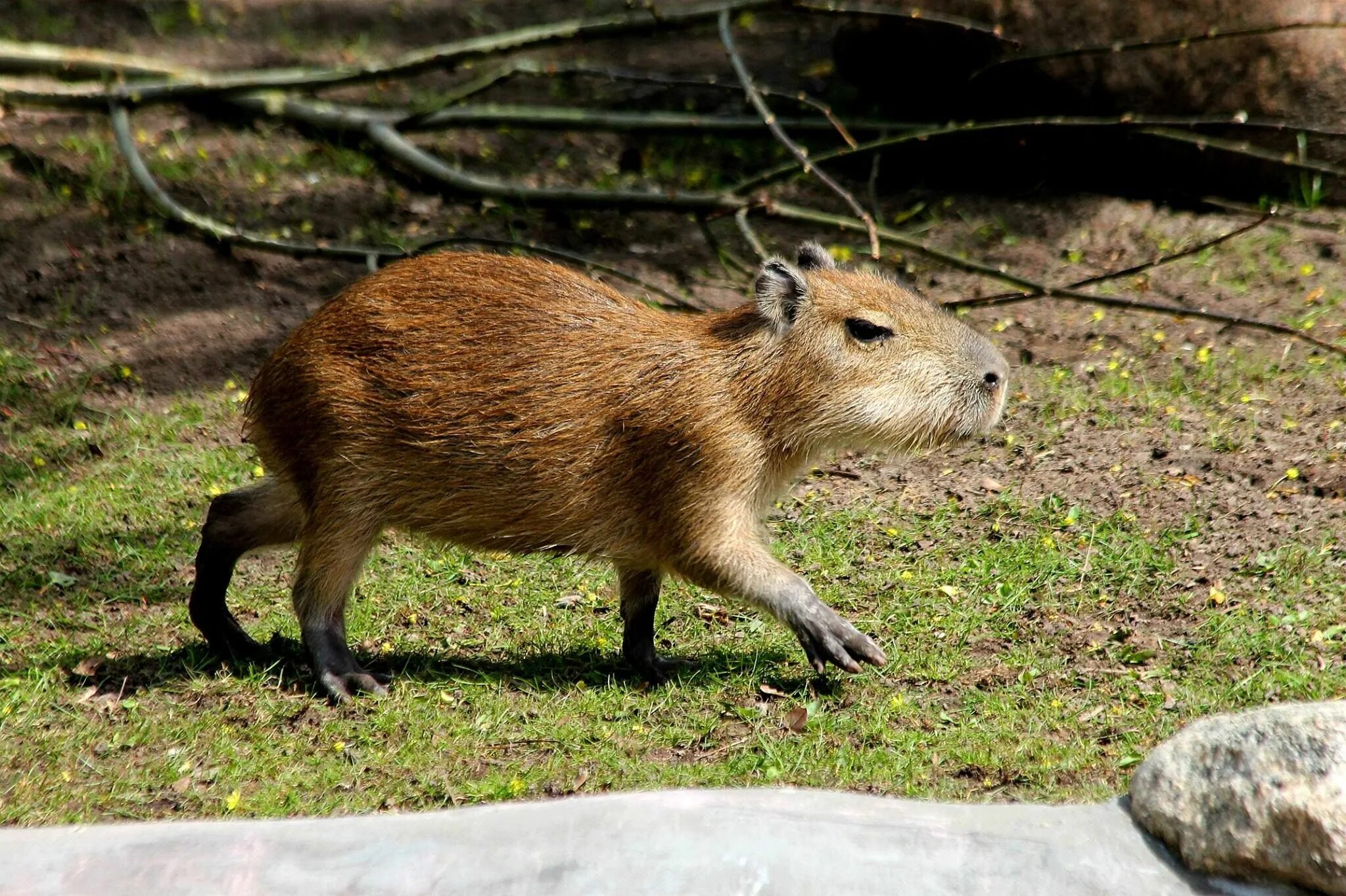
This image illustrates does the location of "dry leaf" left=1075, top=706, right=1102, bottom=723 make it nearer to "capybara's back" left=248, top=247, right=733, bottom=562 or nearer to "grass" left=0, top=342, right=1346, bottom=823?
"grass" left=0, top=342, right=1346, bottom=823

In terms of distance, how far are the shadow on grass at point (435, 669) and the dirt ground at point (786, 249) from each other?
1.32m

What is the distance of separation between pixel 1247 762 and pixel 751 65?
7287 mm

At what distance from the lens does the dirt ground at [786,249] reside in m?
5.67

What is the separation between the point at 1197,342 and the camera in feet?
22.2

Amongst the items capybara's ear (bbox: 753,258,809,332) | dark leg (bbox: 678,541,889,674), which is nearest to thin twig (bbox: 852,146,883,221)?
capybara's ear (bbox: 753,258,809,332)

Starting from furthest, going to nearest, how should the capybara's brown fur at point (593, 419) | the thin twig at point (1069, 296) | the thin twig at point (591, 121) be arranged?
the thin twig at point (591, 121), the thin twig at point (1069, 296), the capybara's brown fur at point (593, 419)

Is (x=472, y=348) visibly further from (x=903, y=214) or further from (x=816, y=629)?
(x=903, y=214)

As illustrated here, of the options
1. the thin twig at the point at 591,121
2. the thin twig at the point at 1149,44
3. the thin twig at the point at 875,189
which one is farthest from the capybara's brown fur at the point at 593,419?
the thin twig at the point at 591,121

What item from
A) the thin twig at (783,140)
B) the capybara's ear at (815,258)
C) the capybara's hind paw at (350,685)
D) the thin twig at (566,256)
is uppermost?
the thin twig at (783,140)

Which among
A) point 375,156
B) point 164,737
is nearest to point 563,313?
point 164,737

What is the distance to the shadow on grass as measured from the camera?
4551mm

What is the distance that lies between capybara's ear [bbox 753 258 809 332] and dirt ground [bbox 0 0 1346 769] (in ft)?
4.84

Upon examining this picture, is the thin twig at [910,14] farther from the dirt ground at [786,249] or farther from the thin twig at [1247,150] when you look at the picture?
the thin twig at [1247,150]

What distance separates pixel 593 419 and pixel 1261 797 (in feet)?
7.16
